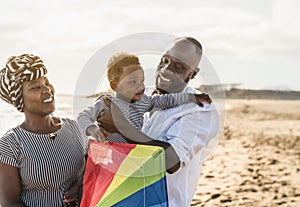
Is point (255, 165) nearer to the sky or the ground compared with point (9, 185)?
nearer to the ground

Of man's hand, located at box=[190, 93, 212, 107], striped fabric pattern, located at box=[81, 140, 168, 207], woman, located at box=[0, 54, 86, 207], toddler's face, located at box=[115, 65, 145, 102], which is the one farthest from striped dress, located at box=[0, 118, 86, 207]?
man's hand, located at box=[190, 93, 212, 107]

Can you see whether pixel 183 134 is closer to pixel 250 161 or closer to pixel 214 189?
pixel 214 189

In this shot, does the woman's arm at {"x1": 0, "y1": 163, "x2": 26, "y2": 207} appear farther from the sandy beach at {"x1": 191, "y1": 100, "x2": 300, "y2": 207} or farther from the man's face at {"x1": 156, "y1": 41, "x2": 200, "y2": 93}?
the sandy beach at {"x1": 191, "y1": 100, "x2": 300, "y2": 207}

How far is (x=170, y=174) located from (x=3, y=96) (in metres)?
1.05

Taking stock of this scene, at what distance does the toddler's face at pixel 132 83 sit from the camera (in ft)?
10.4

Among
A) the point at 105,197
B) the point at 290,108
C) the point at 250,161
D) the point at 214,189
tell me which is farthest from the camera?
the point at 290,108

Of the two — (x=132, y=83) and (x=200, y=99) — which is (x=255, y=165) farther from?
(x=132, y=83)

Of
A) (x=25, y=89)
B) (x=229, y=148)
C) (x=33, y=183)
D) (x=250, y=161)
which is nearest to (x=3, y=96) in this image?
(x=25, y=89)

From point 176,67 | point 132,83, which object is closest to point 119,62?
point 132,83

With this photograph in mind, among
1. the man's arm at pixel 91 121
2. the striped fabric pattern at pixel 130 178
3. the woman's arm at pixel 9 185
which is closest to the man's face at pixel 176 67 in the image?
the man's arm at pixel 91 121

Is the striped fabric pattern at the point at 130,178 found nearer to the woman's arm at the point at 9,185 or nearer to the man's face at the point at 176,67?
the woman's arm at the point at 9,185

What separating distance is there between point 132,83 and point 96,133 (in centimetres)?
36

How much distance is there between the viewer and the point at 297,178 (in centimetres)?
941

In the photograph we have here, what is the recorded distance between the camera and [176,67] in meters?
3.23
